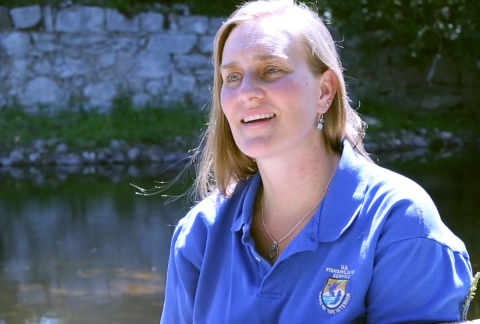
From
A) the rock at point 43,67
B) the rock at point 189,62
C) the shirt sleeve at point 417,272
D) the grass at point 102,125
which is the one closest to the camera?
the shirt sleeve at point 417,272

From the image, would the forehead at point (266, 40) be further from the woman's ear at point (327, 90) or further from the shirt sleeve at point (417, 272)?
the shirt sleeve at point (417, 272)

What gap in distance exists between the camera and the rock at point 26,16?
11227mm

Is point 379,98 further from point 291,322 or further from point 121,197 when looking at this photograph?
point 291,322

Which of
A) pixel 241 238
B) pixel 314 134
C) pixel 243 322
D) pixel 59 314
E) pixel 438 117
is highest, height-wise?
pixel 314 134

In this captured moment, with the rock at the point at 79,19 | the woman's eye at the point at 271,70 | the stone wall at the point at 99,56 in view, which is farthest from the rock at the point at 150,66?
the woman's eye at the point at 271,70

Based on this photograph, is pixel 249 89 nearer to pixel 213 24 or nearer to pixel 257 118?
pixel 257 118

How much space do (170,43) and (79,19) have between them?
1.34 meters

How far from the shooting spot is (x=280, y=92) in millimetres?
1711

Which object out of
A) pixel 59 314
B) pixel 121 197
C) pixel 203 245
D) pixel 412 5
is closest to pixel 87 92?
pixel 121 197

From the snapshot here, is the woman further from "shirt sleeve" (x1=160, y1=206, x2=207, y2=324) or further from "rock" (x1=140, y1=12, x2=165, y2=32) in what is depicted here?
"rock" (x1=140, y1=12, x2=165, y2=32)

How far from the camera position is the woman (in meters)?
1.52

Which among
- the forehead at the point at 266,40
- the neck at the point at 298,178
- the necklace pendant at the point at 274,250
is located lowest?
the necklace pendant at the point at 274,250

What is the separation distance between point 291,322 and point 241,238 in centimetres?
27

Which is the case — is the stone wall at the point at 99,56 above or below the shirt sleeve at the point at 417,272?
below
